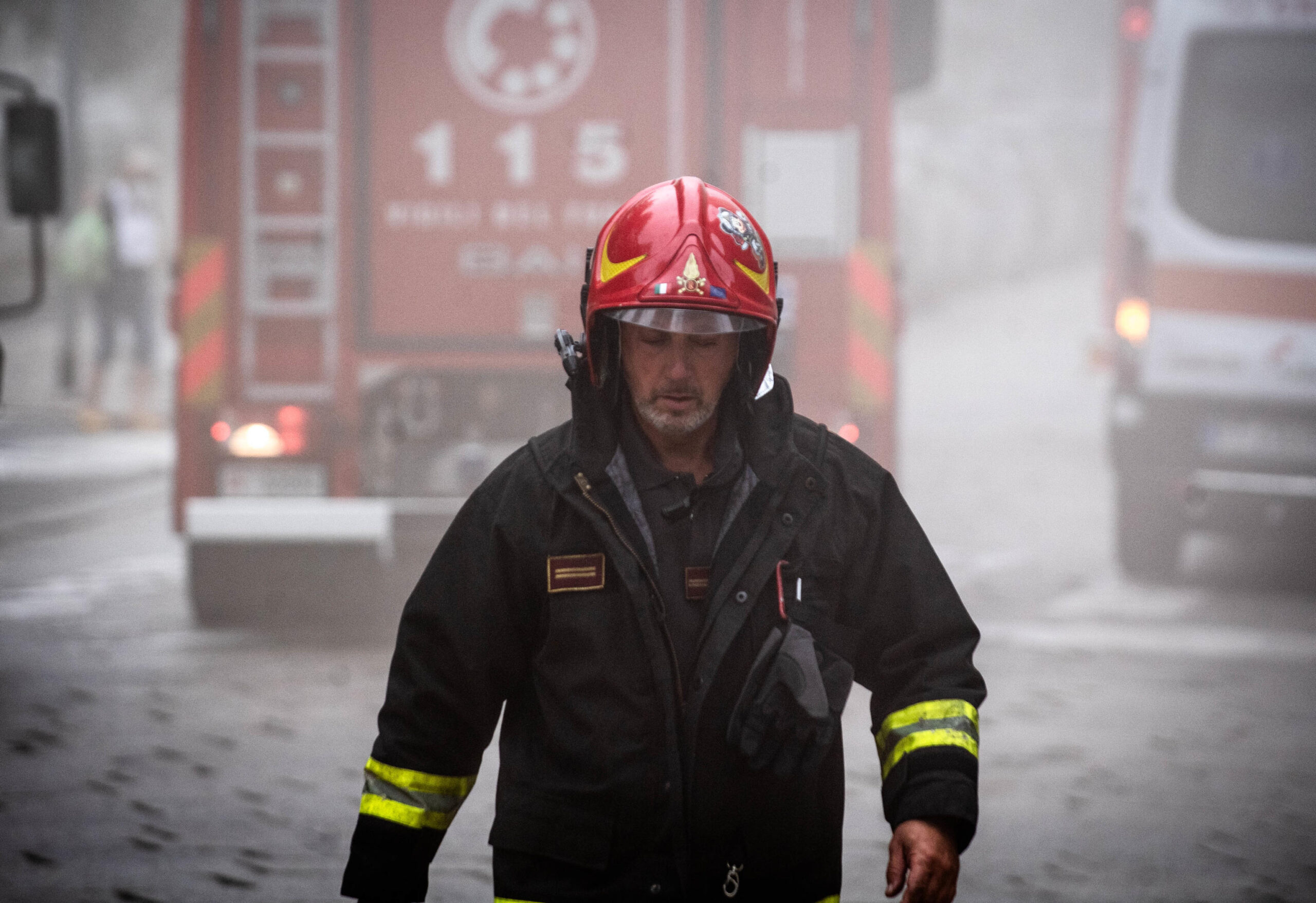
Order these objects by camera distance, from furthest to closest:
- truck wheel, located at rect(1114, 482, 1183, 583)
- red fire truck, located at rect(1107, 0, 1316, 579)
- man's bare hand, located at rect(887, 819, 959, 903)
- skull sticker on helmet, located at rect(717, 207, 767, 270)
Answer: truck wheel, located at rect(1114, 482, 1183, 583) → red fire truck, located at rect(1107, 0, 1316, 579) → skull sticker on helmet, located at rect(717, 207, 767, 270) → man's bare hand, located at rect(887, 819, 959, 903)

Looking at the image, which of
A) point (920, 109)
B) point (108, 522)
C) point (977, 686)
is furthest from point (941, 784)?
point (920, 109)

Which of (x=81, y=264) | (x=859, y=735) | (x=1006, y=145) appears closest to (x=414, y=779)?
(x=859, y=735)

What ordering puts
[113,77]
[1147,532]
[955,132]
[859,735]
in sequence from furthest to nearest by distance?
1. [955,132]
2. [113,77]
3. [1147,532]
4. [859,735]

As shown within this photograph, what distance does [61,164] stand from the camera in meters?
5.31

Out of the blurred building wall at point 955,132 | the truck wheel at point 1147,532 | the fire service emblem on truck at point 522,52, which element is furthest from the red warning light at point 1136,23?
the blurred building wall at point 955,132

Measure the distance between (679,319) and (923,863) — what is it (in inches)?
29.0

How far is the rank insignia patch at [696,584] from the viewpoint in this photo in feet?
7.24

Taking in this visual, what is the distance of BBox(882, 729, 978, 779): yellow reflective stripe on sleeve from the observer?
7.24ft

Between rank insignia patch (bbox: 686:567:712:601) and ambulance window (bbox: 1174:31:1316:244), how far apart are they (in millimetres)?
6501

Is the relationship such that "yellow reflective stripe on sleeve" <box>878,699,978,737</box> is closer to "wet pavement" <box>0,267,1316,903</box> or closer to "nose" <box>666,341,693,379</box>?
"nose" <box>666,341,693,379</box>

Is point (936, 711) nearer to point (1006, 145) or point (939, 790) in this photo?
point (939, 790)

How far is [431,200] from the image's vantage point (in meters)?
6.86

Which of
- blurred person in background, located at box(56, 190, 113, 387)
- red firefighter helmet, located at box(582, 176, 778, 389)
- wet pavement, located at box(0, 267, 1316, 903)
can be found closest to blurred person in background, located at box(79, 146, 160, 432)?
blurred person in background, located at box(56, 190, 113, 387)

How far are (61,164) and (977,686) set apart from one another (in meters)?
3.91
